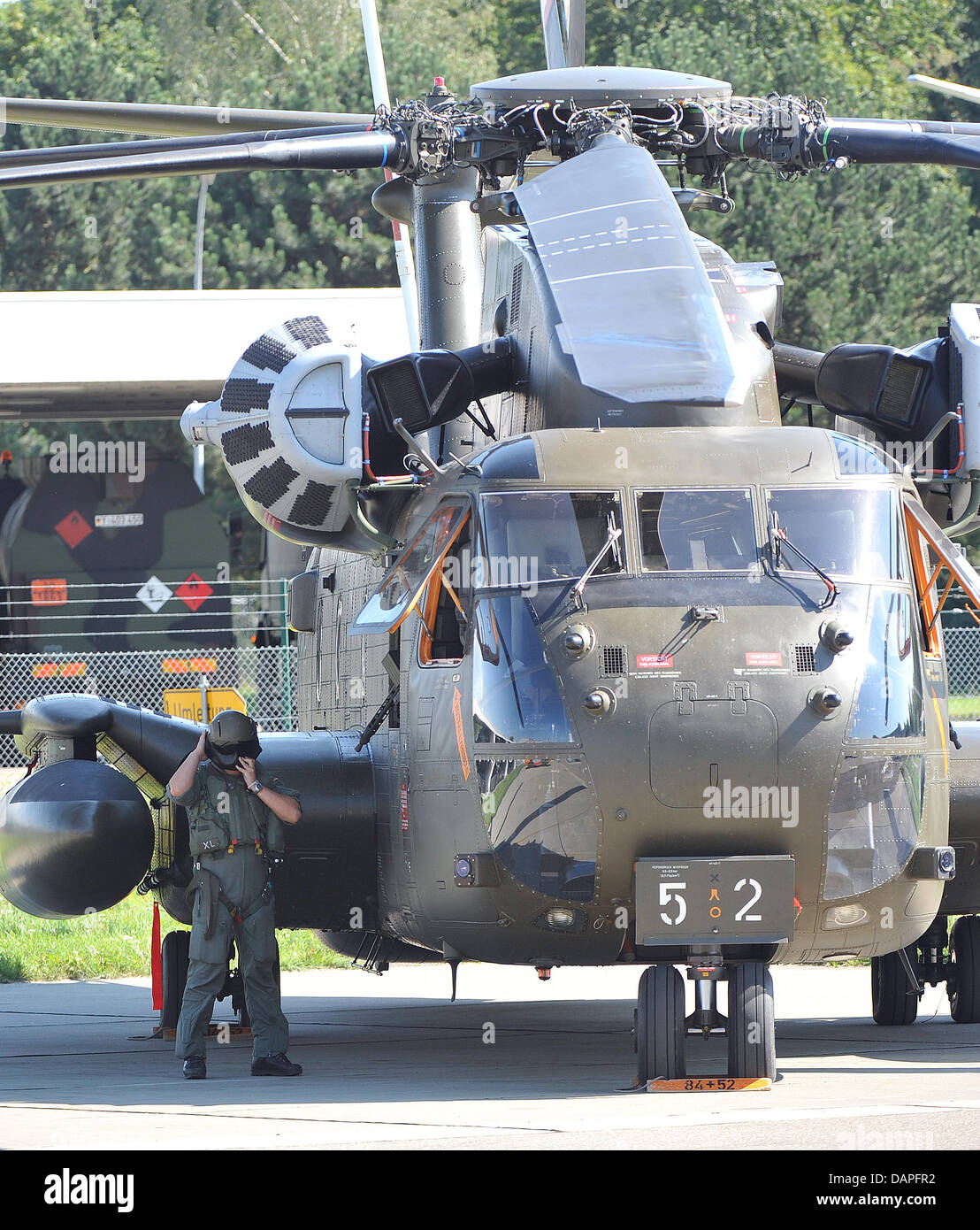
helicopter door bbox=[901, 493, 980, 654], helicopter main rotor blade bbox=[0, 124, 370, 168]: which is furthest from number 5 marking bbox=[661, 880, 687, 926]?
helicopter main rotor blade bbox=[0, 124, 370, 168]

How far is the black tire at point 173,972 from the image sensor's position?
1166cm

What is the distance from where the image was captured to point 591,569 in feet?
28.5

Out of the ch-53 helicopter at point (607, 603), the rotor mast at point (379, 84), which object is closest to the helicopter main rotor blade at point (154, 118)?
the ch-53 helicopter at point (607, 603)

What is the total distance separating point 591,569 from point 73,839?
3.48 meters

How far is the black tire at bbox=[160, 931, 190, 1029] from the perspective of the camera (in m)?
11.7

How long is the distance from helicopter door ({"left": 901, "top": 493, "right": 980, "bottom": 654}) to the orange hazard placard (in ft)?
80.1

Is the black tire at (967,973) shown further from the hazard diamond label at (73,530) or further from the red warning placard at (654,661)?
the hazard diamond label at (73,530)

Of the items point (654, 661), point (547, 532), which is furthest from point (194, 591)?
point (654, 661)

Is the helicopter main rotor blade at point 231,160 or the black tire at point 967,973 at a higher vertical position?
the helicopter main rotor blade at point 231,160

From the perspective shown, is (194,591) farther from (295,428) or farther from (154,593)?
(295,428)

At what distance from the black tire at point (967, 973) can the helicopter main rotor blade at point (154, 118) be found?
20.2 ft

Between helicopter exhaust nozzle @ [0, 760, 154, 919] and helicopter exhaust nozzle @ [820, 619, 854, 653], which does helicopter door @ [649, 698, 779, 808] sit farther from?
helicopter exhaust nozzle @ [0, 760, 154, 919]
